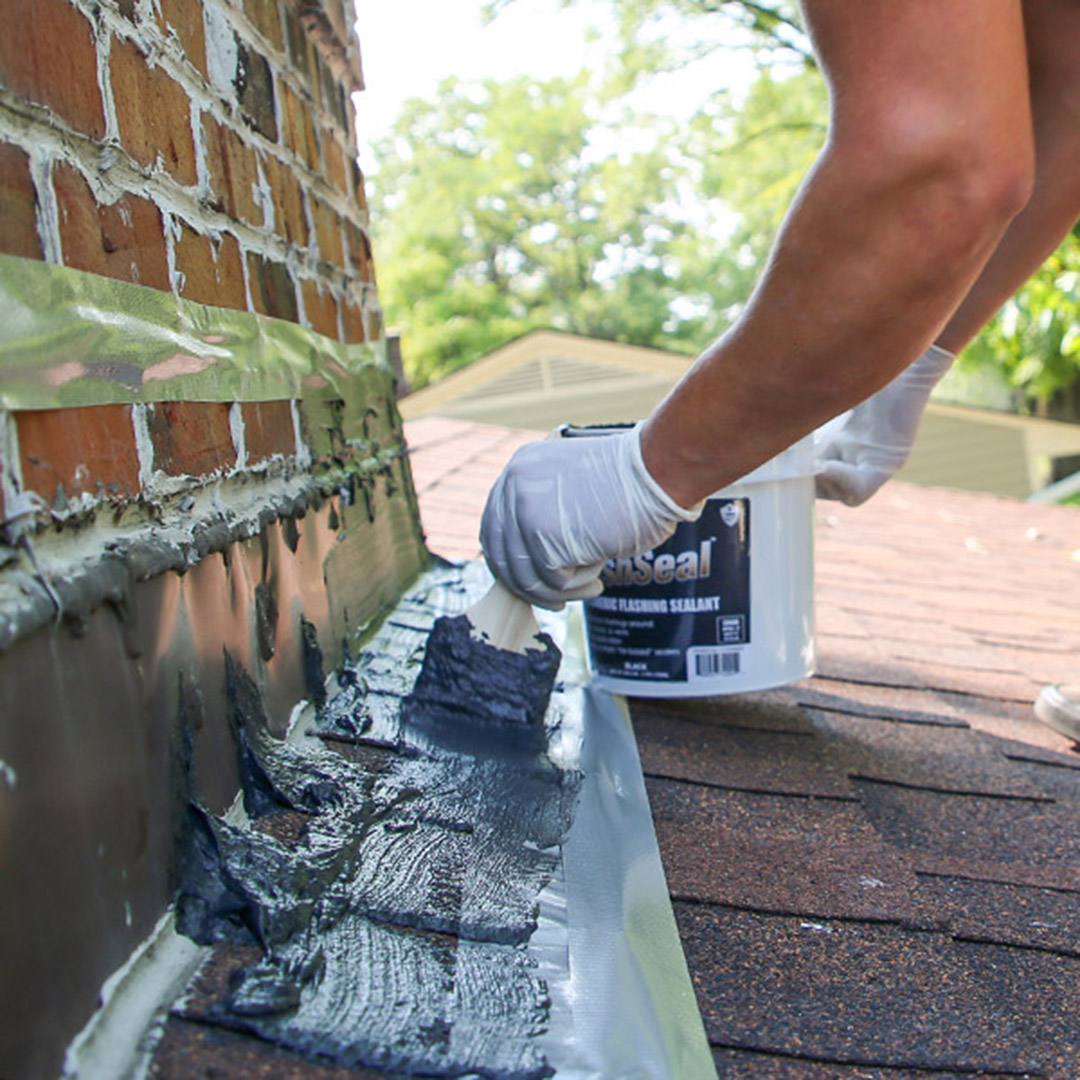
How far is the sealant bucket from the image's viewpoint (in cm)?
168

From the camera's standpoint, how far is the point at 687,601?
1.70 m

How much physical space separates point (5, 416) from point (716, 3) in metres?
14.5

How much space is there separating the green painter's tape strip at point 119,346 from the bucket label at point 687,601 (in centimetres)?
65

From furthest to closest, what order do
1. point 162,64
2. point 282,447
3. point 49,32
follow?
point 282,447
point 162,64
point 49,32

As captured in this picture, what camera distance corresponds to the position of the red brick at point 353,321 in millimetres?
1836

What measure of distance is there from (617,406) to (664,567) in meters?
12.4

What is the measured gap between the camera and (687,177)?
108 feet

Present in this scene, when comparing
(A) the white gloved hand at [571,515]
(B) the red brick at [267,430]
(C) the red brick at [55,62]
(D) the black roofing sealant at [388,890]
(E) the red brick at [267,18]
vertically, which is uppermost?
(E) the red brick at [267,18]

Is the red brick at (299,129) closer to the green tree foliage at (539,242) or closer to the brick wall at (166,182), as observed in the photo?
the brick wall at (166,182)

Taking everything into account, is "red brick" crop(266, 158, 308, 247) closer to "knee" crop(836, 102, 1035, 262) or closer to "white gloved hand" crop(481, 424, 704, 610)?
"white gloved hand" crop(481, 424, 704, 610)

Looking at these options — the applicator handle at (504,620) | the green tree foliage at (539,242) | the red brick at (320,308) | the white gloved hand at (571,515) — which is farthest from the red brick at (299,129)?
the green tree foliage at (539,242)

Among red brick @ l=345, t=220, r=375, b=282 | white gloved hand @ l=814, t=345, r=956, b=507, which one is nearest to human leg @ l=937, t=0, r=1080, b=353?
white gloved hand @ l=814, t=345, r=956, b=507

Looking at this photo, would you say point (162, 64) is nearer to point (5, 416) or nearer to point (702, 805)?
point (5, 416)

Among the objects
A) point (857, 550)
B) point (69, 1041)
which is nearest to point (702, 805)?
point (69, 1041)
